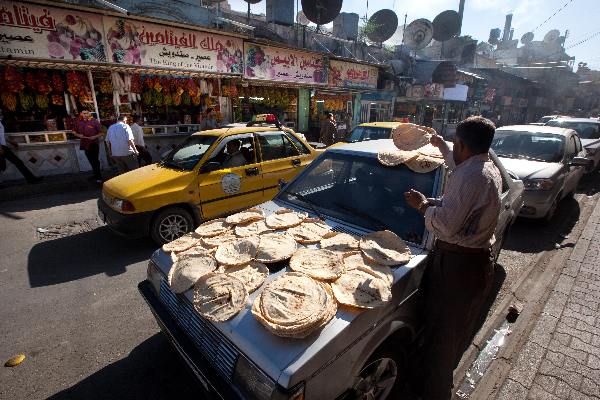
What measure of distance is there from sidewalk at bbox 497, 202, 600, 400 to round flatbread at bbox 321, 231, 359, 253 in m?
1.67

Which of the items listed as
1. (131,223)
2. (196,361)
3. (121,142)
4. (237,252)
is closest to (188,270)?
(237,252)

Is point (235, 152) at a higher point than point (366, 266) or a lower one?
higher

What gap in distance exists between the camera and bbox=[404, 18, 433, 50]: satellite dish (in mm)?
19625

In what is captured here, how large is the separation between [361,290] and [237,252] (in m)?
1.01

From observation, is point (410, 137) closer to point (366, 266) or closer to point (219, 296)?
point (366, 266)

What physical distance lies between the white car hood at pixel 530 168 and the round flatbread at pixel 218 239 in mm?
5261

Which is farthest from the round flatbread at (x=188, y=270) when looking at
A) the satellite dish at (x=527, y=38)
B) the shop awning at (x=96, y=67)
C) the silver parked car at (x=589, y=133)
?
the satellite dish at (x=527, y=38)

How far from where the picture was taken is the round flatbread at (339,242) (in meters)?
2.36

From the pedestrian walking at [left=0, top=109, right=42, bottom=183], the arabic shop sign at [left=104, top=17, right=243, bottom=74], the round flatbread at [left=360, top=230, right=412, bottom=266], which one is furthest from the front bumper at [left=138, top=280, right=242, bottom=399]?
the arabic shop sign at [left=104, top=17, right=243, bottom=74]

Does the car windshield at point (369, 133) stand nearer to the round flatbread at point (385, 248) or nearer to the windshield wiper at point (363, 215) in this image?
the windshield wiper at point (363, 215)

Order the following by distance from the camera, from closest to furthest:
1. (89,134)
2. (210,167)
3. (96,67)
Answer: (210,167)
(89,134)
(96,67)

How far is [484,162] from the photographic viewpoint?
1.94 metres

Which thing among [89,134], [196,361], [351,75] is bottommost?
[196,361]

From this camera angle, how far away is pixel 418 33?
65.6 ft
